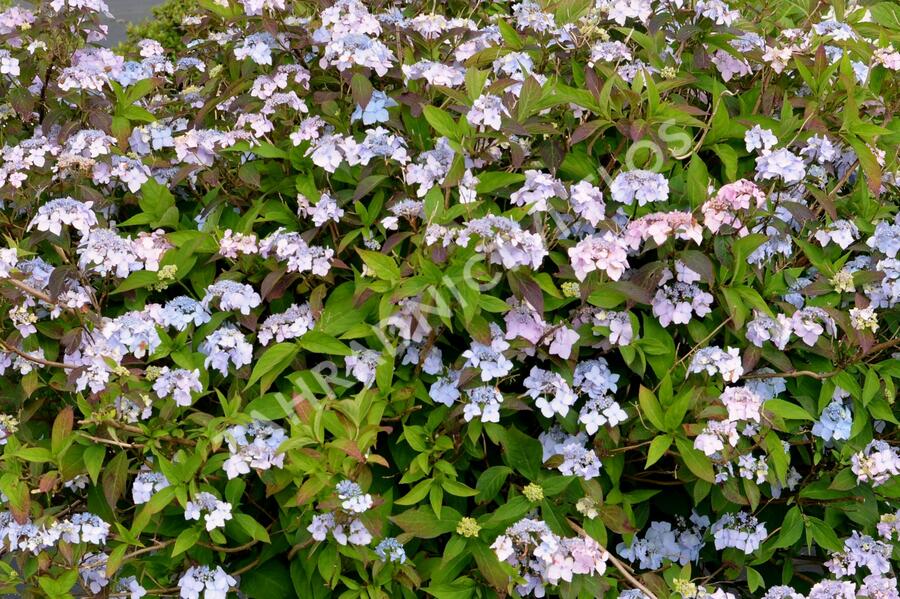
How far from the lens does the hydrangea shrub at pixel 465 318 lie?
202 cm

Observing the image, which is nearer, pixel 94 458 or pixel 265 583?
pixel 94 458

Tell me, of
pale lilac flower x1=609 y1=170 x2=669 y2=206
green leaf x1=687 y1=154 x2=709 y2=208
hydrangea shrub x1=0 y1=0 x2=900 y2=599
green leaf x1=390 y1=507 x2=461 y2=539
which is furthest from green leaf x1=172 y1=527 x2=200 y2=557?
green leaf x1=687 y1=154 x2=709 y2=208

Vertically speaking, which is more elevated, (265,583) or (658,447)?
(658,447)

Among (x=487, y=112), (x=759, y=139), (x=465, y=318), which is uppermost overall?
(x=487, y=112)

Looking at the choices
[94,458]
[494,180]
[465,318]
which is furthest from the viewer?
[494,180]

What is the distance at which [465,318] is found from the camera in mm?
1925

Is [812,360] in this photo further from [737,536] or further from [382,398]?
[382,398]

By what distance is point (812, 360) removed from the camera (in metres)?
2.27

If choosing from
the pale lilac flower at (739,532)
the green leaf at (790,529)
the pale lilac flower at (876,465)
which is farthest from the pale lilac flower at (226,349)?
the pale lilac flower at (876,465)

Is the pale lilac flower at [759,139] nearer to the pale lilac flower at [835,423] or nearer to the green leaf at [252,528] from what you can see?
the pale lilac flower at [835,423]

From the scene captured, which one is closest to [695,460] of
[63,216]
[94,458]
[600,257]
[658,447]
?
[658,447]

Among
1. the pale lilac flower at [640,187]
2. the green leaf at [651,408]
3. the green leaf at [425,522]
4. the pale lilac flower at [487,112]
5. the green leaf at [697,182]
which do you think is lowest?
the green leaf at [425,522]

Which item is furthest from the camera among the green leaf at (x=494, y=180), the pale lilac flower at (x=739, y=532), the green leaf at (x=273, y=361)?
the pale lilac flower at (x=739, y=532)

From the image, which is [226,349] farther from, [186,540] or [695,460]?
[695,460]
